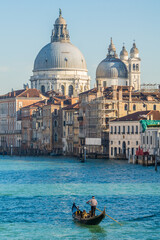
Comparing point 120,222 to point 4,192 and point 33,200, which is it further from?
point 4,192

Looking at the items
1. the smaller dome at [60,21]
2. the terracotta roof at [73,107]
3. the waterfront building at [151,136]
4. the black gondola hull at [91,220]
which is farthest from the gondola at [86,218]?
the smaller dome at [60,21]

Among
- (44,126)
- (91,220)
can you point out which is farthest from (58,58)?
(91,220)

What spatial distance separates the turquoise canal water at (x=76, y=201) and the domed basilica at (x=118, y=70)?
88650 millimetres

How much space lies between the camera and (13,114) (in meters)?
136

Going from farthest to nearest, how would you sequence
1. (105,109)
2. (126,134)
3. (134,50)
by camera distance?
(134,50) < (105,109) < (126,134)

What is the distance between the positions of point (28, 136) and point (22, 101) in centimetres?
946

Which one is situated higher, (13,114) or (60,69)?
(60,69)

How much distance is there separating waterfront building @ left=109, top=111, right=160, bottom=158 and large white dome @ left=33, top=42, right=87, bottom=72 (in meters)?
69.5

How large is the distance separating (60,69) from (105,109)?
64.7 m

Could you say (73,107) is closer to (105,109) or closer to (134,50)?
(105,109)

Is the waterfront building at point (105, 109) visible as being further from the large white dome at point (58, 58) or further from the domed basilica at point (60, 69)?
the large white dome at point (58, 58)

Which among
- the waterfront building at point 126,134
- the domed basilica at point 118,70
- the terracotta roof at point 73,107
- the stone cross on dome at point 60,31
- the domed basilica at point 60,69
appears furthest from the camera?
the stone cross on dome at point 60,31

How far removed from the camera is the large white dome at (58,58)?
159 metres

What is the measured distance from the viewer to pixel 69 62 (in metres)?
160
